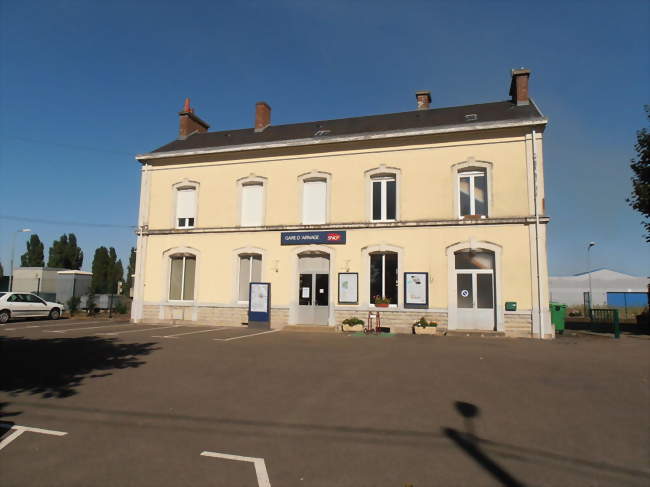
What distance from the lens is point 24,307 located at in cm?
1939

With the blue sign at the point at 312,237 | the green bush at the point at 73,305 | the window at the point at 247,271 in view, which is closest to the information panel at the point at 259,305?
the window at the point at 247,271

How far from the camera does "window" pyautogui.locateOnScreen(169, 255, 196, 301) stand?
741 inches

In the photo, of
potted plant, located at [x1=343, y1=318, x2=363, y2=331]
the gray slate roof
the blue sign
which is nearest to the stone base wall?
potted plant, located at [x1=343, y1=318, x2=363, y2=331]

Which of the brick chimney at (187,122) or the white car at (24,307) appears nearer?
the white car at (24,307)

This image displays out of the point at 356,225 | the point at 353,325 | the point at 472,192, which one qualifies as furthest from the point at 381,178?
the point at 353,325

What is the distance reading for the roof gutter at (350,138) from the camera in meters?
15.3

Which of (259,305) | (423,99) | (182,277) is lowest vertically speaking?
(259,305)

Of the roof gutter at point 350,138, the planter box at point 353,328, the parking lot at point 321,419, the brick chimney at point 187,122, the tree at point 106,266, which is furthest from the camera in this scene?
the tree at point 106,266

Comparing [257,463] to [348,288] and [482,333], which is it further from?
[348,288]

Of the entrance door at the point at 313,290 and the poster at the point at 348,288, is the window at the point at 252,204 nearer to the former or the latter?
the entrance door at the point at 313,290

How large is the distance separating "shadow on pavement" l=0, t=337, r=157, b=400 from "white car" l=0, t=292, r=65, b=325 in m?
7.10

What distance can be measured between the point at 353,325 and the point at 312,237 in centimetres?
380

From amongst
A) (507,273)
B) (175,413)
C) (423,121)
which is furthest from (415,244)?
(175,413)

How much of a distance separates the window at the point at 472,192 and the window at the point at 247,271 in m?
8.32
